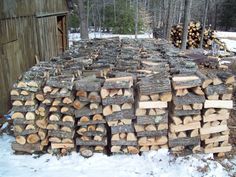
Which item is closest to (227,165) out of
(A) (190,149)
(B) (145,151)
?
(A) (190,149)

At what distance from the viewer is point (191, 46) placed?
19359mm

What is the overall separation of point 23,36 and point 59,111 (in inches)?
177

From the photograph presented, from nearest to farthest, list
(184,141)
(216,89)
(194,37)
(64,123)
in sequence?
(216,89) < (64,123) < (184,141) < (194,37)

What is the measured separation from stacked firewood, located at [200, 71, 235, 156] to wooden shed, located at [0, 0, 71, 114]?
5072mm

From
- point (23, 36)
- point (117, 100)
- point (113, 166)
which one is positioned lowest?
point (113, 166)

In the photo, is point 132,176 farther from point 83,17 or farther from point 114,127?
point 83,17

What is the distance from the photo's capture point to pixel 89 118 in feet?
17.4

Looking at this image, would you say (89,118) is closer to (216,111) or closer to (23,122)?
(23,122)

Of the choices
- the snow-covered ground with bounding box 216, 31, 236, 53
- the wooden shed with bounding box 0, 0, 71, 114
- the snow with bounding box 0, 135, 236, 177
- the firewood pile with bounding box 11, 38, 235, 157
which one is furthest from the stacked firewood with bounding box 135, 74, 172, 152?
the snow-covered ground with bounding box 216, 31, 236, 53

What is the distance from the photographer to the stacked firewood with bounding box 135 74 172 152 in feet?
16.7

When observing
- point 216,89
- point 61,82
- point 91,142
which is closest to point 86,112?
point 91,142

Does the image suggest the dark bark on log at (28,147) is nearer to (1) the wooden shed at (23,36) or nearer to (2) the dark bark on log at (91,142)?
(2) the dark bark on log at (91,142)

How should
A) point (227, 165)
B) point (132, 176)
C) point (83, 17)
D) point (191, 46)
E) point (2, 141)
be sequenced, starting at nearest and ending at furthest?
1. point (132, 176)
2. point (227, 165)
3. point (2, 141)
4. point (83, 17)
5. point (191, 46)

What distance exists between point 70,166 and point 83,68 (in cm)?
217
